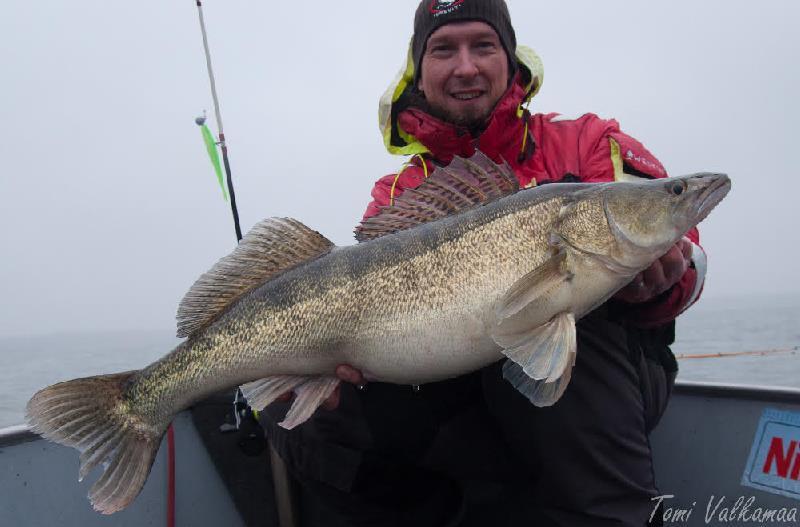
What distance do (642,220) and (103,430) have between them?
214 cm

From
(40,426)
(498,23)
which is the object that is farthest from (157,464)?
(498,23)

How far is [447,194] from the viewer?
2260 mm

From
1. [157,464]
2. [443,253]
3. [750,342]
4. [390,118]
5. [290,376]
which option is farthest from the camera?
[750,342]

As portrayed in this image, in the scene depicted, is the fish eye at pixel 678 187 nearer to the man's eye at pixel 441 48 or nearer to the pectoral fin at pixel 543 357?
the pectoral fin at pixel 543 357

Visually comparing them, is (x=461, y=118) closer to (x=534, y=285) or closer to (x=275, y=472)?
→ (x=534, y=285)

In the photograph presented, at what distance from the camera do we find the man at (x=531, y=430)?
198 centimetres

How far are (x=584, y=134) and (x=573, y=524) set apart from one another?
201 cm

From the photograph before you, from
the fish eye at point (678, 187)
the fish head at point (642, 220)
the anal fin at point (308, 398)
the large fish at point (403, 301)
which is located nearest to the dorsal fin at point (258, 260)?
the large fish at point (403, 301)

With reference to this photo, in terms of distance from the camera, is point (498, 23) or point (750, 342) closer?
point (498, 23)

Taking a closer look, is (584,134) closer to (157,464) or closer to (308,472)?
(308,472)

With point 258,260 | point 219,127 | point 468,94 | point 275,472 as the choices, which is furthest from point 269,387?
point 219,127

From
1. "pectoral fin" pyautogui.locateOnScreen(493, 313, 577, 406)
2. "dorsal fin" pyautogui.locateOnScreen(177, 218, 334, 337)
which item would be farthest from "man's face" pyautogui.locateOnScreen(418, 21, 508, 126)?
"pectoral fin" pyautogui.locateOnScreen(493, 313, 577, 406)

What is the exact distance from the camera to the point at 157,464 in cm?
304

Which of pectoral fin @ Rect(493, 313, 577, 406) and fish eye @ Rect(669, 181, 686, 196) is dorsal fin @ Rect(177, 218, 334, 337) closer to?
pectoral fin @ Rect(493, 313, 577, 406)
